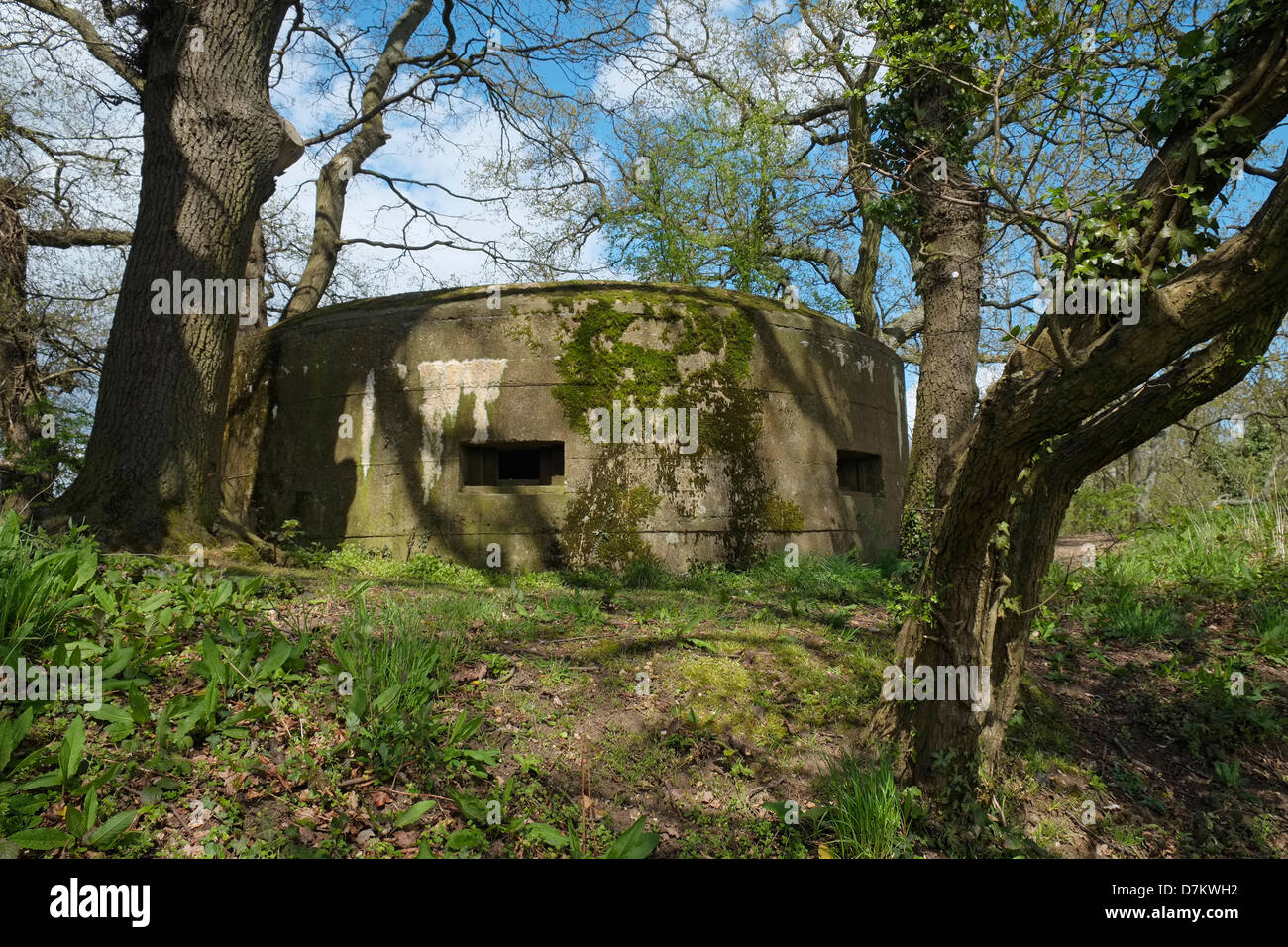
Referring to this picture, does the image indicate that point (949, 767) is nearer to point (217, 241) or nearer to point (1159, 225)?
point (1159, 225)

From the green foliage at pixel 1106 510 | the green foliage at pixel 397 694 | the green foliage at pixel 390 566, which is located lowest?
the green foliage at pixel 397 694

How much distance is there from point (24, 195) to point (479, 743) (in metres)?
10.1

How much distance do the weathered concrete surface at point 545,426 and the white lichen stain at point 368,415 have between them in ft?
0.05

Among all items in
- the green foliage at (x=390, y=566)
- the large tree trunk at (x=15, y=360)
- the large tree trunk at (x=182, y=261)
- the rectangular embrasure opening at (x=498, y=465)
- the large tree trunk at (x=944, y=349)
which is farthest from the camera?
the large tree trunk at (x=15, y=360)

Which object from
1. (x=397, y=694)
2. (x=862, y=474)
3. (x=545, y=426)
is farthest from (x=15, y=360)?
(x=862, y=474)

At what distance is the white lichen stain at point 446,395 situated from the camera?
7352 mm

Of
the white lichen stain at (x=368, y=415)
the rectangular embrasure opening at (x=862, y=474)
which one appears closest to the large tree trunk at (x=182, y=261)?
the white lichen stain at (x=368, y=415)

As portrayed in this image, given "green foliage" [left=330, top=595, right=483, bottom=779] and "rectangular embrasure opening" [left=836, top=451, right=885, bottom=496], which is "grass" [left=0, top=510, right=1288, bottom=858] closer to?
"green foliage" [left=330, top=595, right=483, bottom=779]

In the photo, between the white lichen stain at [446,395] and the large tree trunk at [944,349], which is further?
the large tree trunk at [944,349]

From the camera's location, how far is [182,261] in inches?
226

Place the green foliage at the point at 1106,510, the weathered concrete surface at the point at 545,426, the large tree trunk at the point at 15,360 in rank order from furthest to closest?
the green foliage at the point at 1106,510, the large tree trunk at the point at 15,360, the weathered concrete surface at the point at 545,426

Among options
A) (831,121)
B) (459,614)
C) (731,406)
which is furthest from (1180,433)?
(459,614)

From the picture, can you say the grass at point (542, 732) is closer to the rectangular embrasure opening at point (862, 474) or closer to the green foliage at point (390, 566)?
the green foliage at point (390, 566)

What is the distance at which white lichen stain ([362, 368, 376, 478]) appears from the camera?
7.50 metres
